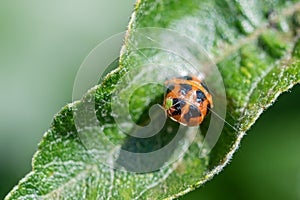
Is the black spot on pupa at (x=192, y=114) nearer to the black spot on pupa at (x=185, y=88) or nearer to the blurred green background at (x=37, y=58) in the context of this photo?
the black spot on pupa at (x=185, y=88)

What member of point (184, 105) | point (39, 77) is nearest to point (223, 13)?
point (184, 105)

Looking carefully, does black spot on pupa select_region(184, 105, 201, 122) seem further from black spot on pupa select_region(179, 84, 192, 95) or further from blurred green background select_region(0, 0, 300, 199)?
blurred green background select_region(0, 0, 300, 199)

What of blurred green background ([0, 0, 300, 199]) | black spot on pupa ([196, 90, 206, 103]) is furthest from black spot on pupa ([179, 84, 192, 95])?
blurred green background ([0, 0, 300, 199])

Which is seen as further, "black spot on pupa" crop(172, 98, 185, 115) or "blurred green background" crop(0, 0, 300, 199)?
"blurred green background" crop(0, 0, 300, 199)

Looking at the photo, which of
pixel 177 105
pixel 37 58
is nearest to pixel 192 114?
pixel 177 105

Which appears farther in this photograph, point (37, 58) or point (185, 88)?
point (37, 58)

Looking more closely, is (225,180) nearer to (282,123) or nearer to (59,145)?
(282,123)

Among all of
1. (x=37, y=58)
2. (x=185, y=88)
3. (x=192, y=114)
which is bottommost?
(x=192, y=114)

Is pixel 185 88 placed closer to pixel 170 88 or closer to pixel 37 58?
pixel 170 88

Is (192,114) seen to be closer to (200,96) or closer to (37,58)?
(200,96)

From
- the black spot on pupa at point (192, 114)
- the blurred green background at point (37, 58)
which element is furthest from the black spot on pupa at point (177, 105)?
the blurred green background at point (37, 58)

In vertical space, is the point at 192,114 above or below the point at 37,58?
below
